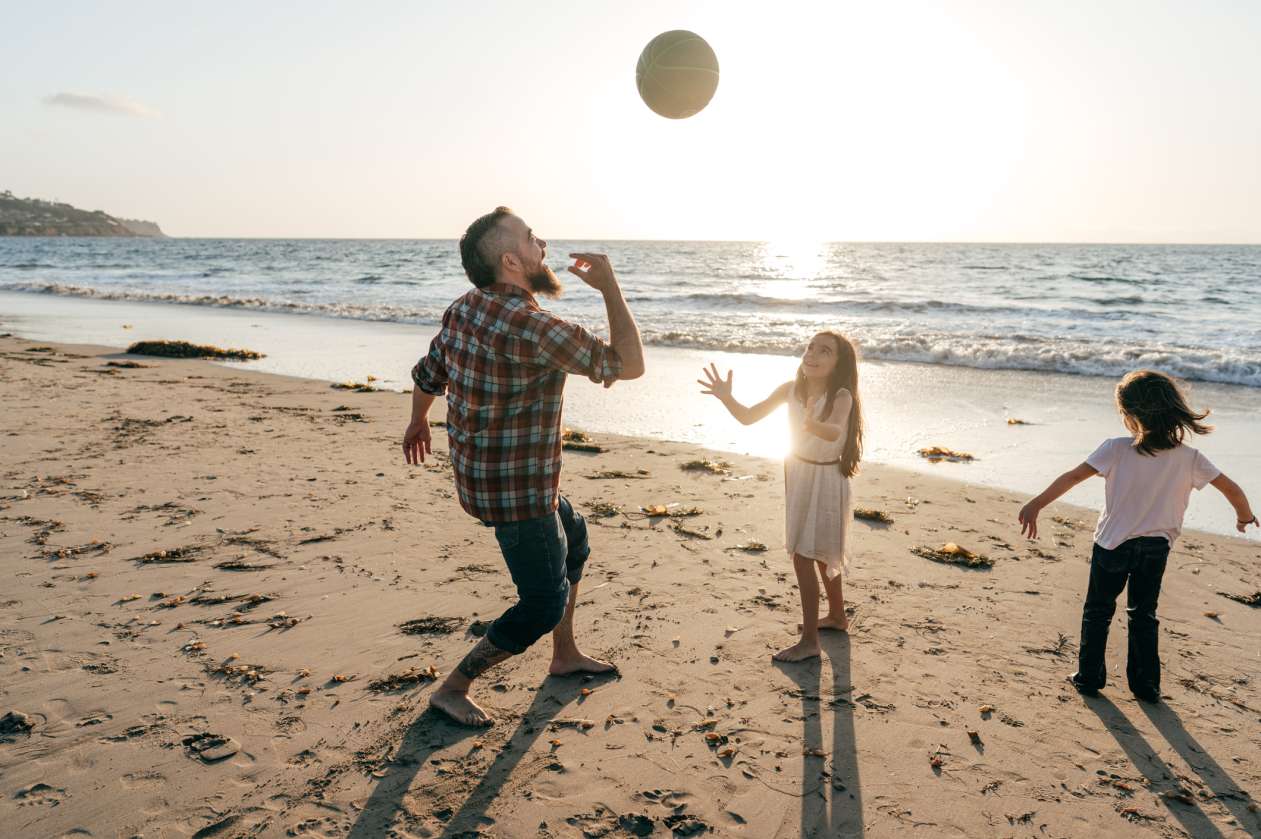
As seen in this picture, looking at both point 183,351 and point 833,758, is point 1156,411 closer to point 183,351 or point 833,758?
point 833,758

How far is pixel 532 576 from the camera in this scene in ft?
10.1

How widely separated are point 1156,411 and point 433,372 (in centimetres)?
318

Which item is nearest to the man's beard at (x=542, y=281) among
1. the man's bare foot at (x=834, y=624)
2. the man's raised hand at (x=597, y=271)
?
the man's raised hand at (x=597, y=271)

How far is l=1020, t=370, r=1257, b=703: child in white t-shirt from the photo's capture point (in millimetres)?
3646

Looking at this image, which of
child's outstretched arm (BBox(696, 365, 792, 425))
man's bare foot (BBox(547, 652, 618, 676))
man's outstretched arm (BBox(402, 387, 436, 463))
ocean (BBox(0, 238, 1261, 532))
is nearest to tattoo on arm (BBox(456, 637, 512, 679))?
man's bare foot (BBox(547, 652, 618, 676))

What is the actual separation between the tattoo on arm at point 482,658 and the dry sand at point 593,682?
25cm

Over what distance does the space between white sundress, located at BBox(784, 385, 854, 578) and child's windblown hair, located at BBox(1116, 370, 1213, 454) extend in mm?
1267

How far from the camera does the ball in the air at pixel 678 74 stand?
5.48m

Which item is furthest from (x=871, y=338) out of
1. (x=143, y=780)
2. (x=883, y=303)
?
(x=143, y=780)

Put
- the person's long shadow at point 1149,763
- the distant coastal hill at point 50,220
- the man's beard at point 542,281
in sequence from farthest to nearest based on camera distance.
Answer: the distant coastal hill at point 50,220 < the man's beard at point 542,281 < the person's long shadow at point 1149,763

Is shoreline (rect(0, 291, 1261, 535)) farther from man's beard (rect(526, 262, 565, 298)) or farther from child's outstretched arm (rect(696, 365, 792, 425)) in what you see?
man's beard (rect(526, 262, 565, 298))

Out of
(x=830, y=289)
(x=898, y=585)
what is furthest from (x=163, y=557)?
(x=830, y=289)

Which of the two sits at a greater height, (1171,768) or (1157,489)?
(1157,489)

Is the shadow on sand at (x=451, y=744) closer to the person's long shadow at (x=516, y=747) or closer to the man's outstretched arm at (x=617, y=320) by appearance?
the person's long shadow at (x=516, y=747)
